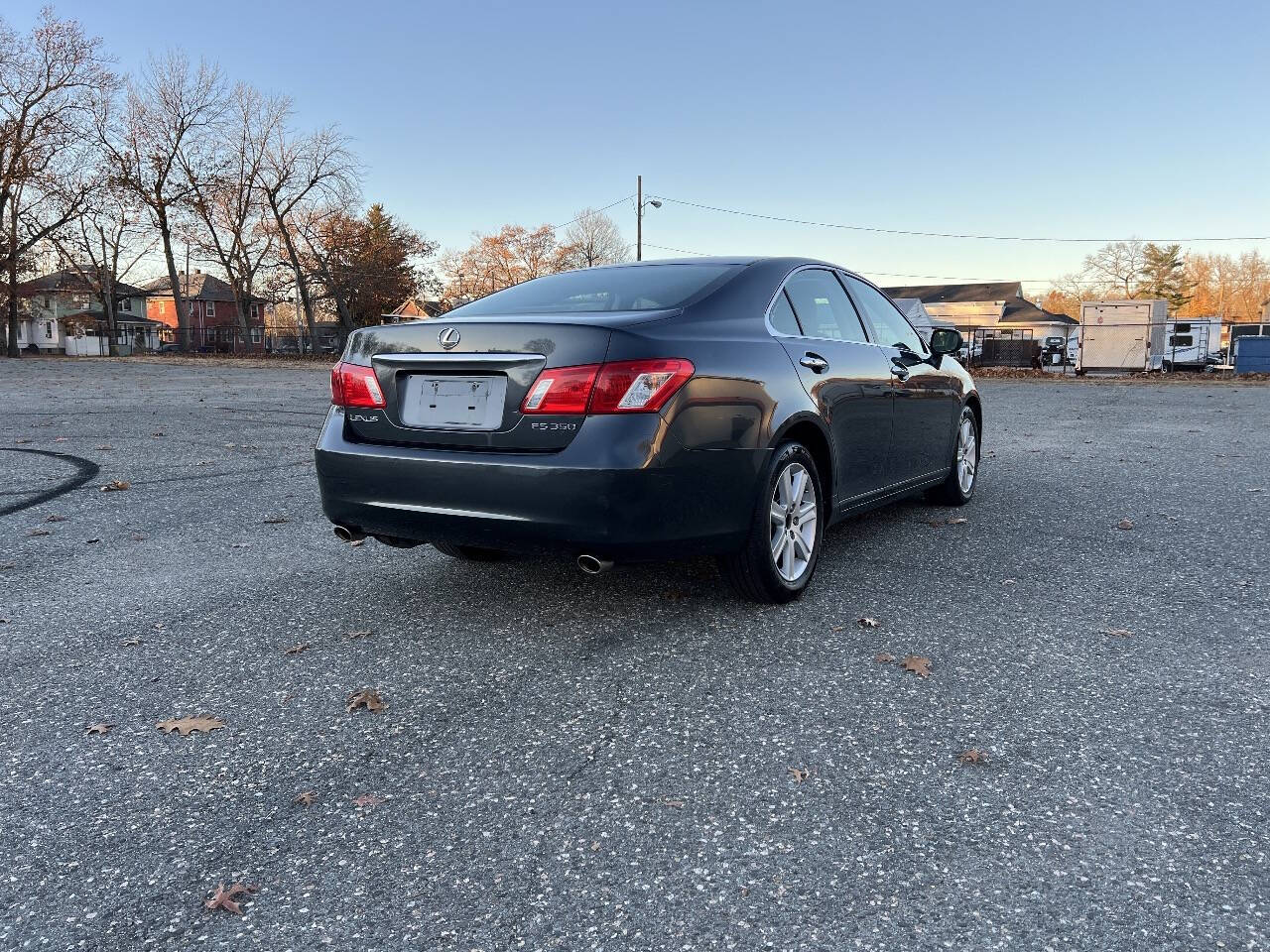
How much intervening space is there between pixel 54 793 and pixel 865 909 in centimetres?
207

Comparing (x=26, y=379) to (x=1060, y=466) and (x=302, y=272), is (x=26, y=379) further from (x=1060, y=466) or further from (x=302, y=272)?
(x=302, y=272)

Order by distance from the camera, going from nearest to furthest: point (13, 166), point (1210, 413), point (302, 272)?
1. point (1210, 413)
2. point (13, 166)
3. point (302, 272)

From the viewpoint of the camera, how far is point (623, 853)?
2.16 metres

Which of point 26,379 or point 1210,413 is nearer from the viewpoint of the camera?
point 1210,413

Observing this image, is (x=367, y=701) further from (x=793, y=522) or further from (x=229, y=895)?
(x=793, y=522)

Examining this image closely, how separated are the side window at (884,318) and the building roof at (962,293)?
8350 cm

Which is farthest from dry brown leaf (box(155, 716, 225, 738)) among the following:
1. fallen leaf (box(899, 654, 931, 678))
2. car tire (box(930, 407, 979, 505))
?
car tire (box(930, 407, 979, 505))

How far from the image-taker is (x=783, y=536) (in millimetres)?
3957

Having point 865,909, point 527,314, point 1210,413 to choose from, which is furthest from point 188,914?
point 1210,413

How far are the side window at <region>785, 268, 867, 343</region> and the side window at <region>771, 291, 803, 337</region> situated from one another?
55 millimetres

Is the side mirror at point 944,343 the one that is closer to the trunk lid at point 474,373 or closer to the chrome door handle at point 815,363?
the chrome door handle at point 815,363

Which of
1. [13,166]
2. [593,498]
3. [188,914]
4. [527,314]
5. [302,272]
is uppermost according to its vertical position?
[13,166]

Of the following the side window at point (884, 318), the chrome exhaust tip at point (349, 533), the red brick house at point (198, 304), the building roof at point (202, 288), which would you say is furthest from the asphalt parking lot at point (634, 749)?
the building roof at point (202, 288)

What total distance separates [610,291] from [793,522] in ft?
4.29
